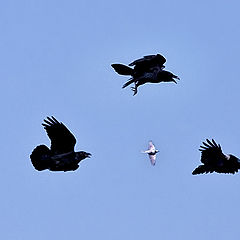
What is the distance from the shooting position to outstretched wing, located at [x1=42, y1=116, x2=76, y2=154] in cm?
3172

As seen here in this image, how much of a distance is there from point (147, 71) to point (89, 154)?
343 centimetres

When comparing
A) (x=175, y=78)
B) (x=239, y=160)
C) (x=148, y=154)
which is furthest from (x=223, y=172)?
(x=148, y=154)

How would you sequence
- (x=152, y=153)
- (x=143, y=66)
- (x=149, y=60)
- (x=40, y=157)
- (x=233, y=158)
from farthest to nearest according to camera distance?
(x=152, y=153) → (x=233, y=158) → (x=143, y=66) → (x=149, y=60) → (x=40, y=157)

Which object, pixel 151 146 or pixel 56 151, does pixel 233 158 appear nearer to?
pixel 56 151

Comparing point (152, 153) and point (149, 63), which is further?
point (152, 153)

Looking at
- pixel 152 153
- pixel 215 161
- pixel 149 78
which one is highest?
pixel 152 153

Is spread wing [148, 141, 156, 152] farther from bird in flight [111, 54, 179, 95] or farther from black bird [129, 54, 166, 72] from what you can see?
black bird [129, 54, 166, 72]

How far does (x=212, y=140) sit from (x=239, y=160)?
236cm

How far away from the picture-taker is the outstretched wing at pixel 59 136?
104 feet

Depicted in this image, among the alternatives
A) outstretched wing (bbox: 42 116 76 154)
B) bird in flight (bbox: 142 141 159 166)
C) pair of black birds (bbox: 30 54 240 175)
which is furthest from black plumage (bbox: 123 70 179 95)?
bird in flight (bbox: 142 141 159 166)

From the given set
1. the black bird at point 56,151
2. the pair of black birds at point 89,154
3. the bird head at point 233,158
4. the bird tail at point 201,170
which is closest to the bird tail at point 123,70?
the pair of black birds at point 89,154

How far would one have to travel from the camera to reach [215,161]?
3250cm

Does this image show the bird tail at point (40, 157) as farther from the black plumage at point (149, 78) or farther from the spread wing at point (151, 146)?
the spread wing at point (151, 146)

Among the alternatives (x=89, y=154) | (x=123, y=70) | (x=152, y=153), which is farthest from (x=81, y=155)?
(x=152, y=153)
